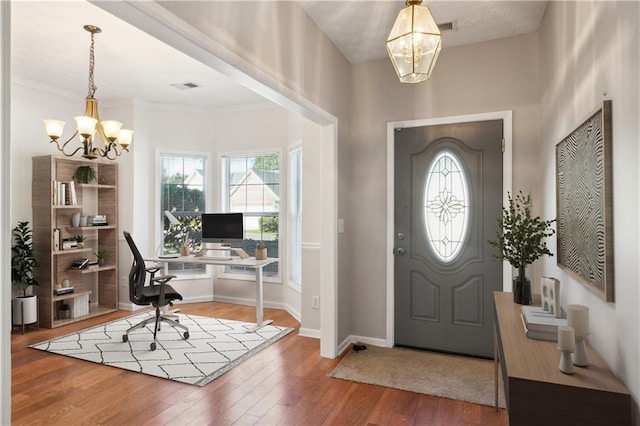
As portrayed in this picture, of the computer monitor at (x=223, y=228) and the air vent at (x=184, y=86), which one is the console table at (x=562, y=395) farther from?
the air vent at (x=184, y=86)

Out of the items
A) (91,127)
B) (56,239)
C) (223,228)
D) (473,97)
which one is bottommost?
(56,239)

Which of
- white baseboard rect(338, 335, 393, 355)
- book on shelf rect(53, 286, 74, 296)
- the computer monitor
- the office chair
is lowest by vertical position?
white baseboard rect(338, 335, 393, 355)

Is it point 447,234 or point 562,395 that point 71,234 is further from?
point 562,395

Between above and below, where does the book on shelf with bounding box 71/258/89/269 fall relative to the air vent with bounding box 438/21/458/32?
below

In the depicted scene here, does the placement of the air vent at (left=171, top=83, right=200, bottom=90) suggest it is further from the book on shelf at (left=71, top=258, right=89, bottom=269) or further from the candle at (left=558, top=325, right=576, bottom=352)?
the candle at (left=558, top=325, right=576, bottom=352)

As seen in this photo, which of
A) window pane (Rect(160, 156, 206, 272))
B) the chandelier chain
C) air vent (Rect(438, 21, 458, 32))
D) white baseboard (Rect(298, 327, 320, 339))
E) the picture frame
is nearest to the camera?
the picture frame

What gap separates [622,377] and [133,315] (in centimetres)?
490

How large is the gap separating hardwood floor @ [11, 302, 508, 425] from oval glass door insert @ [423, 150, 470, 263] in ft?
4.29

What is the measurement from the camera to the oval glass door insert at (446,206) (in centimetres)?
343

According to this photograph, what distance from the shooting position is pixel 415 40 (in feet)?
6.45

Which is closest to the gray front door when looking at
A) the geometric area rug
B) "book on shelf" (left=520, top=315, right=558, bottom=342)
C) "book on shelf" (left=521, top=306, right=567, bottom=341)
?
the geometric area rug

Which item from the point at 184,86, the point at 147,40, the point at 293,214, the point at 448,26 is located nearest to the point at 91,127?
the point at 147,40

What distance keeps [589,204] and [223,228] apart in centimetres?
406

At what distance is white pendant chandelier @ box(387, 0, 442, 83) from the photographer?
1953 millimetres
